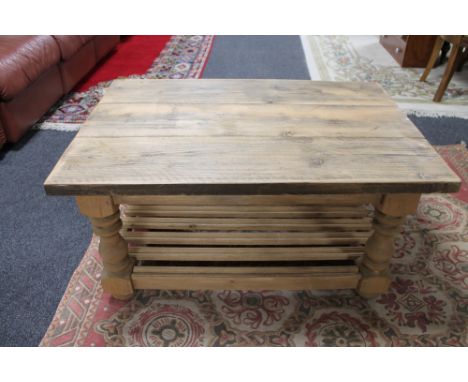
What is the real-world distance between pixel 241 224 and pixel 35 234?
2.80 feet

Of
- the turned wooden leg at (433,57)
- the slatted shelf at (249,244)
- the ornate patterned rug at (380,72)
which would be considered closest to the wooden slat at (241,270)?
the slatted shelf at (249,244)

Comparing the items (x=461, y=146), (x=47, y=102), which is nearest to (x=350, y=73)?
(x=461, y=146)

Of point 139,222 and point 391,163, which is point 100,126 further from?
point 391,163

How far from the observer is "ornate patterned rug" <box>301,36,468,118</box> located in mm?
2611

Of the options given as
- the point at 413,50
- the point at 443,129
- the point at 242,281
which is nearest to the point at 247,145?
the point at 242,281

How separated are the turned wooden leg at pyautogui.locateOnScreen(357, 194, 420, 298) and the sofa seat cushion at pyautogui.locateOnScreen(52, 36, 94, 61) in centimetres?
219

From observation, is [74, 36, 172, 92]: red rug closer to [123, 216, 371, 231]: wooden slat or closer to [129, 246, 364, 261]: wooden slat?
[123, 216, 371, 231]: wooden slat

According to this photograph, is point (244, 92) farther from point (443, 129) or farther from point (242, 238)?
point (443, 129)

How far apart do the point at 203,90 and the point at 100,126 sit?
0.42 metres

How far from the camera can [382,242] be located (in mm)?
1177

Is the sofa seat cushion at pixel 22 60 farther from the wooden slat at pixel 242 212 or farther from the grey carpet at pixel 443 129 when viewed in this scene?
the grey carpet at pixel 443 129

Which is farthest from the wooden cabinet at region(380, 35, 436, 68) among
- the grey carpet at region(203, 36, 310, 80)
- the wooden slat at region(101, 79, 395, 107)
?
the wooden slat at region(101, 79, 395, 107)

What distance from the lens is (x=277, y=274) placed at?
126cm

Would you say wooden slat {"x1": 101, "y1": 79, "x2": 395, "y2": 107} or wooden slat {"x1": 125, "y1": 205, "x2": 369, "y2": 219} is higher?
wooden slat {"x1": 101, "y1": 79, "x2": 395, "y2": 107}
